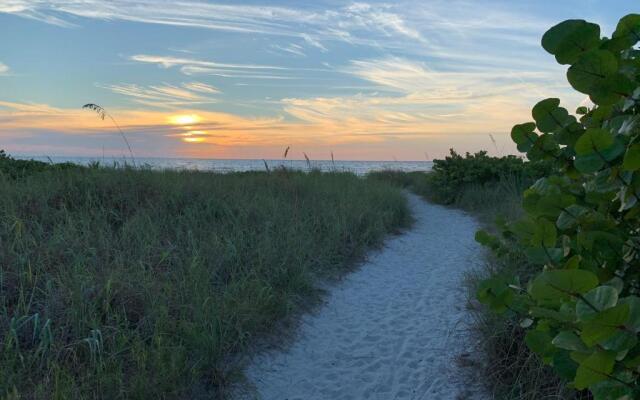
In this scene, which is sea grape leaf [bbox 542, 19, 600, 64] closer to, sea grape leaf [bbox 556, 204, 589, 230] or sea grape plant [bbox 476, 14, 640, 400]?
sea grape plant [bbox 476, 14, 640, 400]

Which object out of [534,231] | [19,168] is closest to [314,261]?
[534,231]

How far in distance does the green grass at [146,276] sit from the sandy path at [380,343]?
330 millimetres

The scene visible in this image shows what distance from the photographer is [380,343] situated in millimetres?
4828

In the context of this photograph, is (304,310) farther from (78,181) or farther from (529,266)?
(78,181)

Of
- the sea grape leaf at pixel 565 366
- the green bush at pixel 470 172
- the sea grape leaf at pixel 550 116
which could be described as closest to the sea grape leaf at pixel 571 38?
the sea grape leaf at pixel 550 116

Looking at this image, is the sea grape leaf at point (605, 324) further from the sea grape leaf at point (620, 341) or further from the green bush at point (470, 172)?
the green bush at point (470, 172)

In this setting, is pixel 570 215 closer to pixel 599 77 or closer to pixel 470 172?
pixel 599 77

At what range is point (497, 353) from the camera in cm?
390

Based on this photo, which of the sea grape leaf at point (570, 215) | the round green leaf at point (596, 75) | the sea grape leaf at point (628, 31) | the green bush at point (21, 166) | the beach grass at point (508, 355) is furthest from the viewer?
the green bush at point (21, 166)

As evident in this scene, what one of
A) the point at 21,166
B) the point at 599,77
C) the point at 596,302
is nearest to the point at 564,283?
the point at 596,302

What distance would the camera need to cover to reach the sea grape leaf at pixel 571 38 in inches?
43.8

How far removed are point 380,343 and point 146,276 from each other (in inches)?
94.6

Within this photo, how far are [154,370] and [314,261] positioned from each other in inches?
132

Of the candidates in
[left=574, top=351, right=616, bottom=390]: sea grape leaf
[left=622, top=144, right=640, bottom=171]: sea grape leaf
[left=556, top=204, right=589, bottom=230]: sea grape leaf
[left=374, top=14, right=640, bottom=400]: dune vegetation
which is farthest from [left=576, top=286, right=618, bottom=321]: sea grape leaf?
[left=556, top=204, right=589, bottom=230]: sea grape leaf
